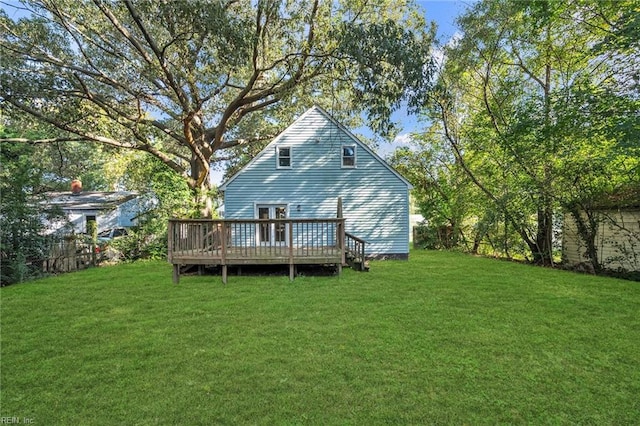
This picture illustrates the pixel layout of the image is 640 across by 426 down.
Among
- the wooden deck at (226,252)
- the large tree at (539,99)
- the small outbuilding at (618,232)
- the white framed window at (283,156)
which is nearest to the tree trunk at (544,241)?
the large tree at (539,99)

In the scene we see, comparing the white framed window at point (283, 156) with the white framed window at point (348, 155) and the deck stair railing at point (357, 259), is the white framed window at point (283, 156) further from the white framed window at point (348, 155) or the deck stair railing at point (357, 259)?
the deck stair railing at point (357, 259)

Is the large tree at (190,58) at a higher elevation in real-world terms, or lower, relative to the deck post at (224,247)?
higher

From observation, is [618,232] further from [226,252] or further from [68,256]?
[68,256]

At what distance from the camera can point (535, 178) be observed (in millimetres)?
10016

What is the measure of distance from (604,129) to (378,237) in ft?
24.0

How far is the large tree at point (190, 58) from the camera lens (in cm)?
707

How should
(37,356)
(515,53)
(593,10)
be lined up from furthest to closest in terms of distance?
(515,53)
(593,10)
(37,356)

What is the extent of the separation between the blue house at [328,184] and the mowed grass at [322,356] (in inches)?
214

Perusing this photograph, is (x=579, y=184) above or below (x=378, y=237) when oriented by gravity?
above

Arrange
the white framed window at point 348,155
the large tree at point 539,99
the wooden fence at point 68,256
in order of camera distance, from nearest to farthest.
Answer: the large tree at point 539,99, the wooden fence at point 68,256, the white framed window at point 348,155

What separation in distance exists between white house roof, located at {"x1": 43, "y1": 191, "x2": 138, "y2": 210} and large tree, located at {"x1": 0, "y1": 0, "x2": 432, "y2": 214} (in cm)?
557

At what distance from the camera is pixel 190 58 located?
9977 mm

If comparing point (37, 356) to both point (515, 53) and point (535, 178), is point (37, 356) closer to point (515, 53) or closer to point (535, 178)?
point (535, 178)

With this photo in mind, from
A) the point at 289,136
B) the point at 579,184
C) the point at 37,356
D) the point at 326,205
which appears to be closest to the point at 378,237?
the point at 326,205
